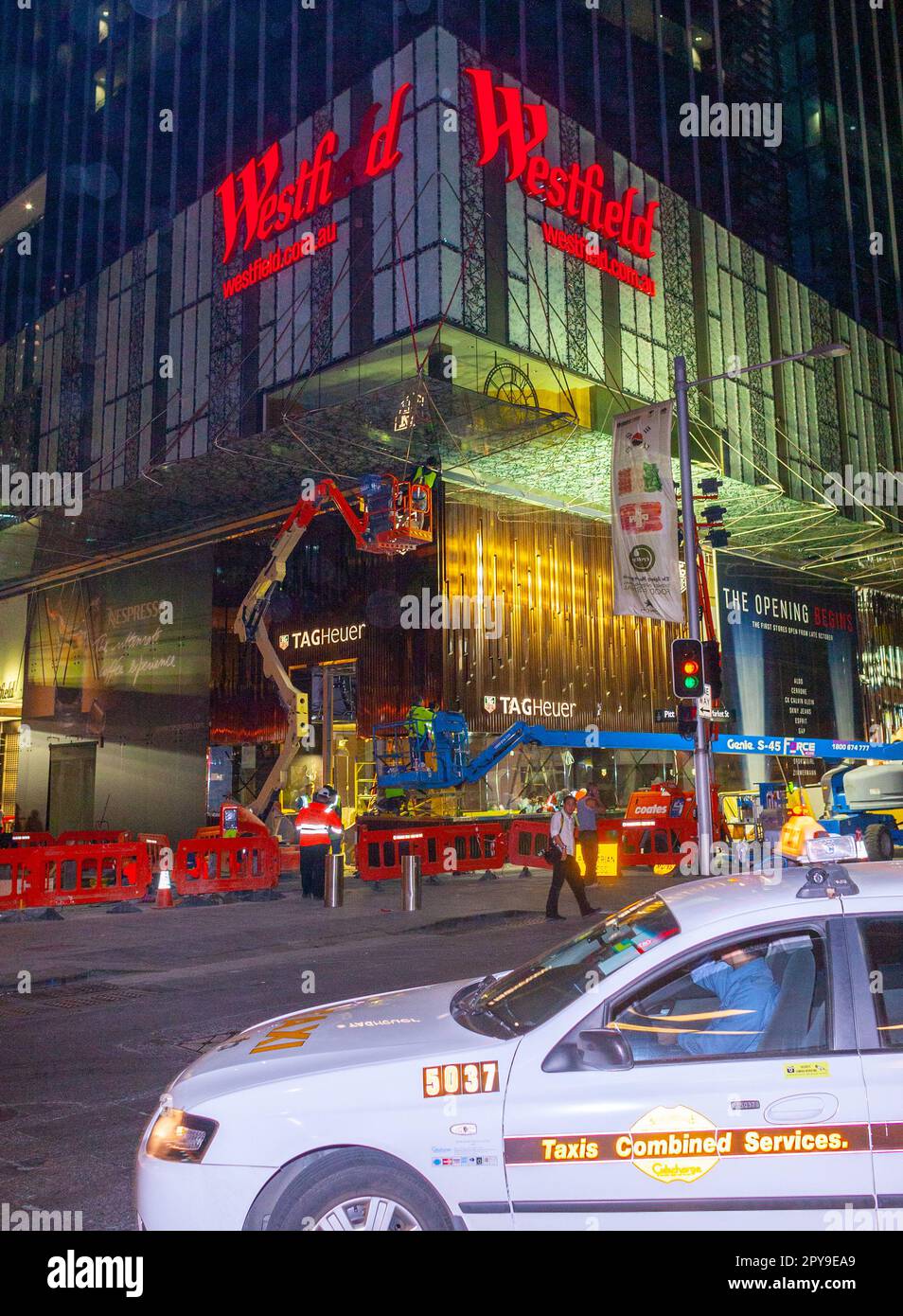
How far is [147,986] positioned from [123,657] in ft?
88.6

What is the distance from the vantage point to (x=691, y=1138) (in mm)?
3406

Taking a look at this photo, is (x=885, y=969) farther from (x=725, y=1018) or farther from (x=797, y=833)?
(x=797, y=833)

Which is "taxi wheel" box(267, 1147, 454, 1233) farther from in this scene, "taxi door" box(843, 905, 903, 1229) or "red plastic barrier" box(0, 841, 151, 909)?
"red plastic barrier" box(0, 841, 151, 909)

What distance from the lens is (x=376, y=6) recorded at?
27969 millimetres

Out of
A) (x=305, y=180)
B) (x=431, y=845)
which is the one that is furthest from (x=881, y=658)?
(x=305, y=180)

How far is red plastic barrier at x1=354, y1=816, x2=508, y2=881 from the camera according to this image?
1917 cm

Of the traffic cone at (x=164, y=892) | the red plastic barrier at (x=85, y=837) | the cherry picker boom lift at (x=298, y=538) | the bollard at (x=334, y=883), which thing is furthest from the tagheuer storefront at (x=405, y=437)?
the traffic cone at (x=164, y=892)

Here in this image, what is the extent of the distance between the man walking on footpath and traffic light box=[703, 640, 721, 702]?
2.53m

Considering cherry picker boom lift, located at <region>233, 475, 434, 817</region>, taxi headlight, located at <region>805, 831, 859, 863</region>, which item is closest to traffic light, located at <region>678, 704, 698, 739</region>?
cherry picker boom lift, located at <region>233, 475, 434, 817</region>

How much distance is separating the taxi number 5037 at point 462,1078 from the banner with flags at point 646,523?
11.9 meters

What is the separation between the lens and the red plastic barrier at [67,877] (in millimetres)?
15352

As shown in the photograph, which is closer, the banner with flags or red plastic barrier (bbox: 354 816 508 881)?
the banner with flags

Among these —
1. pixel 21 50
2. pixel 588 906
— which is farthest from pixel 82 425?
pixel 588 906

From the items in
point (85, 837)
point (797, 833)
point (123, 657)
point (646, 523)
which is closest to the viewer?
point (797, 833)
